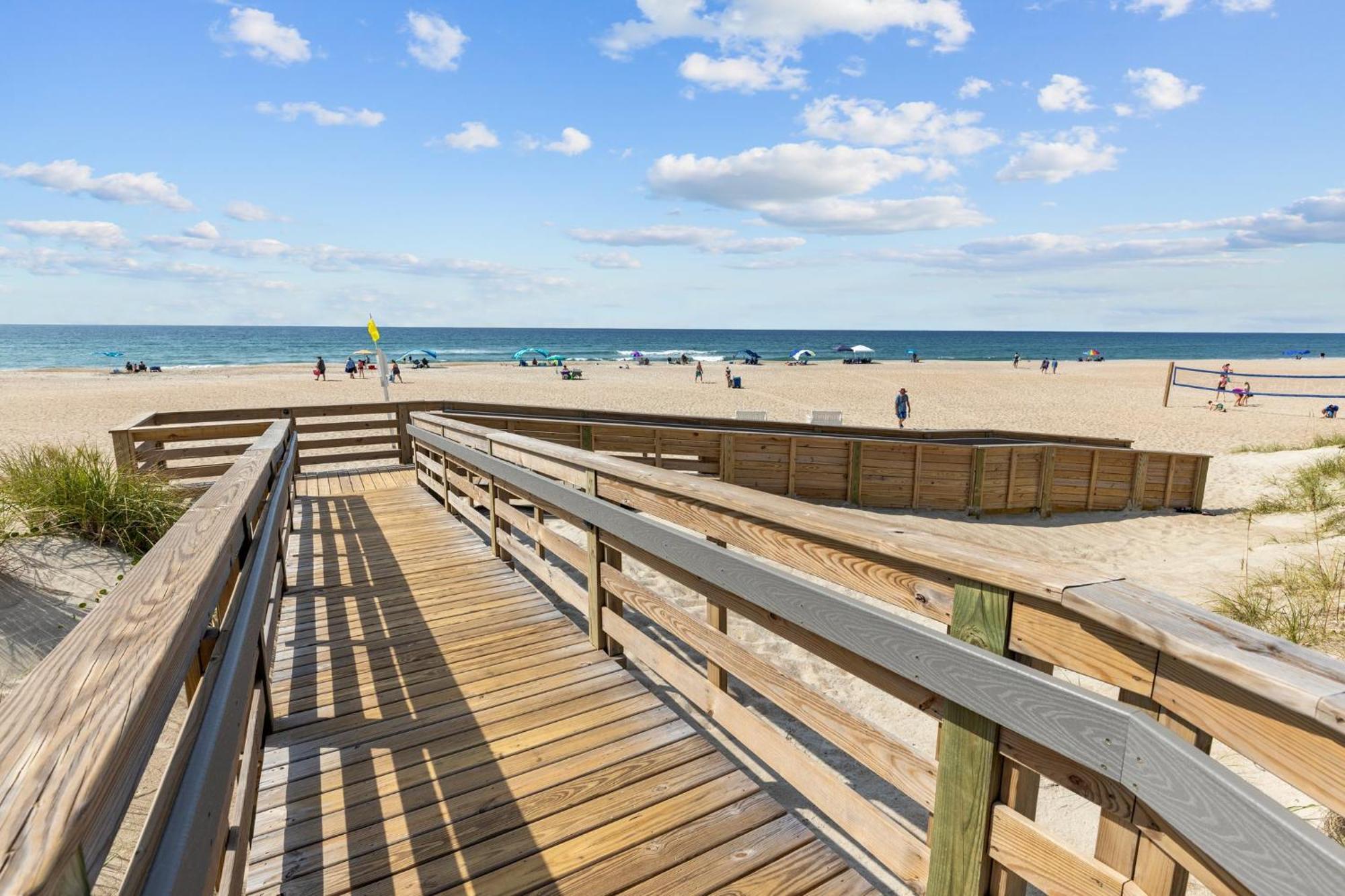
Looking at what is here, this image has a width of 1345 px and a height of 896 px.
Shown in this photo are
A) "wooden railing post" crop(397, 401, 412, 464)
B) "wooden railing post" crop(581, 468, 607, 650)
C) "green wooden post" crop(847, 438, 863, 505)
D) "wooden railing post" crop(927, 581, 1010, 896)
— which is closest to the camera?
"wooden railing post" crop(927, 581, 1010, 896)

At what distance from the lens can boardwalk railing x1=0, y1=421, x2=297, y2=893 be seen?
2.82 feet

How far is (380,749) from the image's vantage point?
9.94ft

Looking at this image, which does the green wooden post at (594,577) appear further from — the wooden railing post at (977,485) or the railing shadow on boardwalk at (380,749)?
the wooden railing post at (977,485)

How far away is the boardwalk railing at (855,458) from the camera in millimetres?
10680

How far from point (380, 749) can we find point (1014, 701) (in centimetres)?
270

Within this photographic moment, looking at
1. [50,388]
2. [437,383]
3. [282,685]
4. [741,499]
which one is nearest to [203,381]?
[50,388]

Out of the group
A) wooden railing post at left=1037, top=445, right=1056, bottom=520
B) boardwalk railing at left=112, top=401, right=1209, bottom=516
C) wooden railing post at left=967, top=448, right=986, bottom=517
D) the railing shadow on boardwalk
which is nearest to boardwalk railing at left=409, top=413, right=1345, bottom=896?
the railing shadow on boardwalk

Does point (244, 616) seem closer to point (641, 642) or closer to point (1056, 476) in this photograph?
point (641, 642)

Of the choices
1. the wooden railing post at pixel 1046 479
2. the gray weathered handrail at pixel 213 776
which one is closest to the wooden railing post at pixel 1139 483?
the wooden railing post at pixel 1046 479

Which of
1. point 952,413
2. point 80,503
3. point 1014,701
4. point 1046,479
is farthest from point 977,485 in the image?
point 952,413

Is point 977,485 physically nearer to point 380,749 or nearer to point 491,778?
point 491,778

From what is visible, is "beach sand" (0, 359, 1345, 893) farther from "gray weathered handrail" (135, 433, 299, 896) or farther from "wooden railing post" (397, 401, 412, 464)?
"wooden railing post" (397, 401, 412, 464)

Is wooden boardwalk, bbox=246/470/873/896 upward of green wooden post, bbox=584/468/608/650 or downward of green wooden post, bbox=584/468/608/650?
downward

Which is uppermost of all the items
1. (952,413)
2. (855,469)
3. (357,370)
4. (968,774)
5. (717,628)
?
(968,774)
